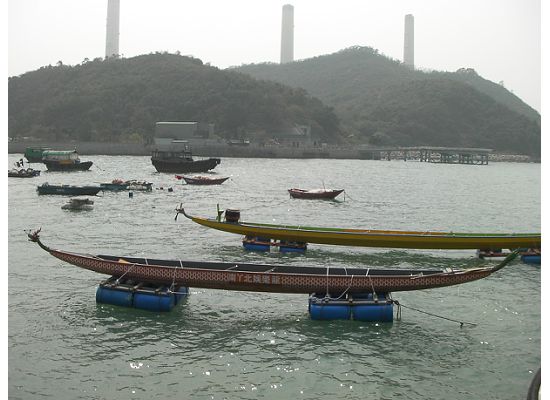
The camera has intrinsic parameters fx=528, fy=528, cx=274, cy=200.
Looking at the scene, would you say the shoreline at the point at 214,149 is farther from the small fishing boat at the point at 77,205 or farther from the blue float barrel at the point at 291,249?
the blue float barrel at the point at 291,249

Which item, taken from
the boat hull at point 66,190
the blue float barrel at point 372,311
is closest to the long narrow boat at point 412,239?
the blue float barrel at point 372,311

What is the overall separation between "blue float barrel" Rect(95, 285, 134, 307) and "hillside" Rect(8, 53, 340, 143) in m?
137

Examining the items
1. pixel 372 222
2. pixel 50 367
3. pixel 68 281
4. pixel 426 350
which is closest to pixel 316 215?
pixel 372 222

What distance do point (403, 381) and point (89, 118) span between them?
159 metres

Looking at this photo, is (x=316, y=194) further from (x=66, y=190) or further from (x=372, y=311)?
(x=372, y=311)

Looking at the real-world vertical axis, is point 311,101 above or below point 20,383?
above

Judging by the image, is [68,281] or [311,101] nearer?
[68,281]

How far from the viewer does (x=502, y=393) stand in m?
11.8

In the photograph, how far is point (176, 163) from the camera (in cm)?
8256

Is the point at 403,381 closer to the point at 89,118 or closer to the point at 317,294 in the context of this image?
the point at 317,294

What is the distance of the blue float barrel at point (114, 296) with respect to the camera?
16.1 meters

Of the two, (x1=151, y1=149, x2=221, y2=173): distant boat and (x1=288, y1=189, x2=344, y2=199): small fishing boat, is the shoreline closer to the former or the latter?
(x1=151, y1=149, x2=221, y2=173): distant boat

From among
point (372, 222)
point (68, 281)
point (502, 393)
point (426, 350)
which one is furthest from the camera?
point (372, 222)

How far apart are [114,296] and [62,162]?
69.5m
